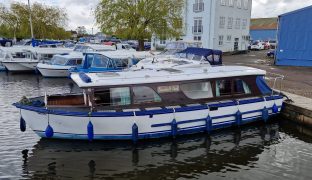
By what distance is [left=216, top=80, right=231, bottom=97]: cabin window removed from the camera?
13.1 m

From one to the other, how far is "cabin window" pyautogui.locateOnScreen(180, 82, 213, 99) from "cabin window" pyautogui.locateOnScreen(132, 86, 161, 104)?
1.28 meters

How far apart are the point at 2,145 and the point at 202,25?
1498 inches

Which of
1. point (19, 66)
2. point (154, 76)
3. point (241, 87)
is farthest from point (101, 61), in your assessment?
point (241, 87)

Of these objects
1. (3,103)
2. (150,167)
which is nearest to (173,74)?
(150,167)

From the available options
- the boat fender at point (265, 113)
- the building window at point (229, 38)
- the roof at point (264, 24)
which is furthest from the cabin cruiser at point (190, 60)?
the roof at point (264, 24)

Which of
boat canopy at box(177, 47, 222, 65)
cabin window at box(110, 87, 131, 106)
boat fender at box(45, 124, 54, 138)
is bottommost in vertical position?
boat fender at box(45, 124, 54, 138)

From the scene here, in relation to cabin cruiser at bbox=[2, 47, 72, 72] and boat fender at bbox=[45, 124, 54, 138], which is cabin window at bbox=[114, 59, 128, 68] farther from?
boat fender at bbox=[45, 124, 54, 138]

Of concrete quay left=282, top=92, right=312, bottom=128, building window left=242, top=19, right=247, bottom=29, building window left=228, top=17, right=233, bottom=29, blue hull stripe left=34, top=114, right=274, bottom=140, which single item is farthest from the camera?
building window left=242, top=19, right=247, bottom=29

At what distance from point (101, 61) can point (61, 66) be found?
631 centimetres

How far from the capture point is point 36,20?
51219 millimetres

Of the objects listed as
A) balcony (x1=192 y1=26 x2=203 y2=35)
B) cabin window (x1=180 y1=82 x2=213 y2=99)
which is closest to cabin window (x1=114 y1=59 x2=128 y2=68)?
cabin window (x1=180 y1=82 x2=213 y2=99)

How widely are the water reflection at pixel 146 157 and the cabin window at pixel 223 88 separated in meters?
1.79

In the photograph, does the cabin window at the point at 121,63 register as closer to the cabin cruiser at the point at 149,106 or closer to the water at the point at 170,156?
the cabin cruiser at the point at 149,106

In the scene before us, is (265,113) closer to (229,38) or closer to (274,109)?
(274,109)
